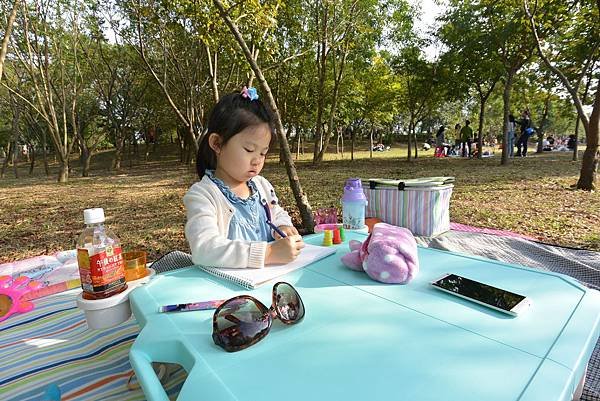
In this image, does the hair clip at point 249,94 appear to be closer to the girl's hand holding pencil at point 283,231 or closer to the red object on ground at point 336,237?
the girl's hand holding pencil at point 283,231

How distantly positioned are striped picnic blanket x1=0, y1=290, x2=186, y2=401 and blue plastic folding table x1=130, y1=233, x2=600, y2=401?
34cm

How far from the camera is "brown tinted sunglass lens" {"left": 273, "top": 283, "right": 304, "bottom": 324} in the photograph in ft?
3.23

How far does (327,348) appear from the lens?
86cm

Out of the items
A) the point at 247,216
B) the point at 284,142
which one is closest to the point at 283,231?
the point at 247,216

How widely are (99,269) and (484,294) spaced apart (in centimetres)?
120

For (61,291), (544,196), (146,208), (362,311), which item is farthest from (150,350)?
(544,196)

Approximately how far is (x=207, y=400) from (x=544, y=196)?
21.3ft

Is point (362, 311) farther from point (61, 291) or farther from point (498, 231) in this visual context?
point (498, 231)

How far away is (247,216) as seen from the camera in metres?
1.80

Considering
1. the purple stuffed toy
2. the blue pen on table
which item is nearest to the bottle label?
the blue pen on table

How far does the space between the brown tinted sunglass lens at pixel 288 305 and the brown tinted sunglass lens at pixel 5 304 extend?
2062 mm

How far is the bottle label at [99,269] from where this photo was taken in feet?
3.57

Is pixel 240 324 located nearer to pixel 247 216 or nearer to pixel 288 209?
pixel 247 216

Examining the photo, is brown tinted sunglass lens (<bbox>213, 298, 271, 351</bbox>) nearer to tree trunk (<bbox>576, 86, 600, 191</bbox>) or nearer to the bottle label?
the bottle label
